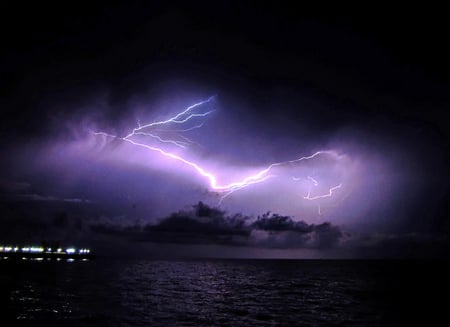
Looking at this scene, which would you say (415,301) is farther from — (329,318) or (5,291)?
(5,291)

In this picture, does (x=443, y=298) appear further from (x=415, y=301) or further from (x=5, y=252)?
(x=5, y=252)

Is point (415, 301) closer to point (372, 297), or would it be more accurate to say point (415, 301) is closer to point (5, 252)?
point (372, 297)

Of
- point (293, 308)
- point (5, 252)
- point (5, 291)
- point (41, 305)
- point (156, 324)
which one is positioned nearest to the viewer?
point (156, 324)

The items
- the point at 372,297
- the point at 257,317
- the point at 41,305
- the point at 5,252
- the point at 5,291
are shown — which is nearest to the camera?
the point at 257,317

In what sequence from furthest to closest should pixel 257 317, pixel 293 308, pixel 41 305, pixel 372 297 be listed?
pixel 372 297 → pixel 293 308 → pixel 41 305 → pixel 257 317

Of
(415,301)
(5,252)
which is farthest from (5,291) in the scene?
(5,252)

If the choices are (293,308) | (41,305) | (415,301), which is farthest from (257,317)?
(415,301)

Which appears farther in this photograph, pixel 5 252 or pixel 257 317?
pixel 5 252

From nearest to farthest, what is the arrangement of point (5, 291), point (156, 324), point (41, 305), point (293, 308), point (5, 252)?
point (156, 324)
point (41, 305)
point (293, 308)
point (5, 291)
point (5, 252)

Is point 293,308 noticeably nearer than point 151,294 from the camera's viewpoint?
Yes
